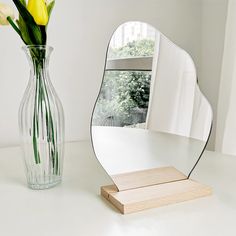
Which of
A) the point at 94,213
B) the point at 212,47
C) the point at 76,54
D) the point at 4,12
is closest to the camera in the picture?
the point at 94,213

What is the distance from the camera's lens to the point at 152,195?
2.13ft

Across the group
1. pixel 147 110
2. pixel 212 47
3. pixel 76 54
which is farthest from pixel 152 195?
pixel 212 47

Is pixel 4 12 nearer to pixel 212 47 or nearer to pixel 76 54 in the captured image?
pixel 76 54

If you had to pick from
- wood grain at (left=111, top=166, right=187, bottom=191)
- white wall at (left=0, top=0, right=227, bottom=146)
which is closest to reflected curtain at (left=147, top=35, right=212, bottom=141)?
wood grain at (left=111, top=166, right=187, bottom=191)

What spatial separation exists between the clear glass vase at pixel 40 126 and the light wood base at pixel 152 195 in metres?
0.16

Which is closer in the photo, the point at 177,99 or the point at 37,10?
the point at 37,10

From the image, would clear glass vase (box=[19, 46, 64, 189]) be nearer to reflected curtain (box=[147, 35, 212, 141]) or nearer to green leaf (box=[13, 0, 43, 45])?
green leaf (box=[13, 0, 43, 45])

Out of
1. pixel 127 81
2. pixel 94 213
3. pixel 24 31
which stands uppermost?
pixel 24 31

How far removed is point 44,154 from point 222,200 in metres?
0.43

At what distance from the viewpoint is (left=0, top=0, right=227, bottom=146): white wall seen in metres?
1.18

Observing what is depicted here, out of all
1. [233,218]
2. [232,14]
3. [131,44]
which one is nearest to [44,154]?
[131,44]

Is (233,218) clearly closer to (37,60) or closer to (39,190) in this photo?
(39,190)

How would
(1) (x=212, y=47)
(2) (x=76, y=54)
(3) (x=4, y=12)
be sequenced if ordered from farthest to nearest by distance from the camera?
1. (1) (x=212, y=47)
2. (2) (x=76, y=54)
3. (3) (x=4, y=12)

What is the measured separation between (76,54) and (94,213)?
805 millimetres
